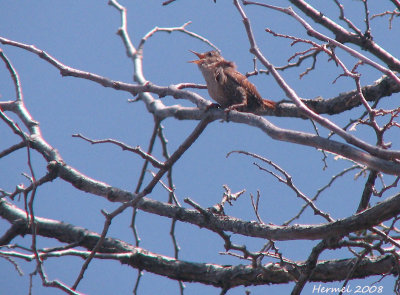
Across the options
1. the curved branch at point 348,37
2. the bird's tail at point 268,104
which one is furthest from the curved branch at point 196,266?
the bird's tail at point 268,104

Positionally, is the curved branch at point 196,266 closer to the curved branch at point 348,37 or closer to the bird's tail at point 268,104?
the curved branch at point 348,37

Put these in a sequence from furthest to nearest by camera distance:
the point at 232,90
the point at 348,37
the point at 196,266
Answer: the point at 232,90
the point at 196,266
the point at 348,37

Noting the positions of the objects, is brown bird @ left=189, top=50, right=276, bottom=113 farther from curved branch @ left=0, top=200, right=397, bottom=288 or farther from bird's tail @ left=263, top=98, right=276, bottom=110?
curved branch @ left=0, top=200, right=397, bottom=288

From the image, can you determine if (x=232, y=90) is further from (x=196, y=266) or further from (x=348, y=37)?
(x=196, y=266)

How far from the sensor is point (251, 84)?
4699 mm

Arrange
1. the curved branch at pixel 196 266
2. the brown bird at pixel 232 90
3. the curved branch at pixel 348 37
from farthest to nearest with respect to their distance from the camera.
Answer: the brown bird at pixel 232 90 → the curved branch at pixel 196 266 → the curved branch at pixel 348 37

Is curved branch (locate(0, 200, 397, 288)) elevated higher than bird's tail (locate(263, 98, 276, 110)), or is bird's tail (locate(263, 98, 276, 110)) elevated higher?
bird's tail (locate(263, 98, 276, 110))

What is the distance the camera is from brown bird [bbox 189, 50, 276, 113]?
4.58 meters

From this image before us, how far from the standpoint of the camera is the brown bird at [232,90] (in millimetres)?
4581

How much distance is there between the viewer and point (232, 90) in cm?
461

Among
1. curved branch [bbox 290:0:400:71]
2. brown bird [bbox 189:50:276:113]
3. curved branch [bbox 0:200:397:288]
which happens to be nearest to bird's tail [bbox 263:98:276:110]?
brown bird [bbox 189:50:276:113]

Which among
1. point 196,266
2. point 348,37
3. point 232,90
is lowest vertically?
point 196,266

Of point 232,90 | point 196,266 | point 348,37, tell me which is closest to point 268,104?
point 232,90

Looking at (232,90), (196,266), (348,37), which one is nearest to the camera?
(348,37)
